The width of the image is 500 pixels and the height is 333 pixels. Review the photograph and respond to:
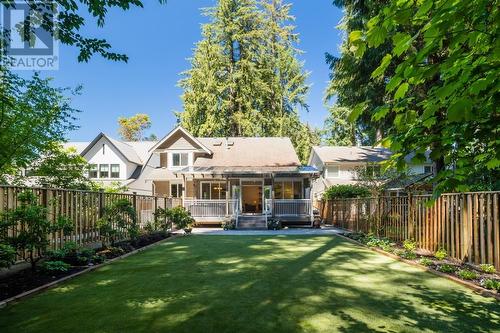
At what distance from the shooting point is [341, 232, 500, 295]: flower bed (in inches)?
213

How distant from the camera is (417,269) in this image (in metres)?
6.90

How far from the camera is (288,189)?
2362 cm

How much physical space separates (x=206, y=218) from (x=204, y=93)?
1654 centimetres

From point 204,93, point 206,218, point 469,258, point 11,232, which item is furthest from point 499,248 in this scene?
point 204,93

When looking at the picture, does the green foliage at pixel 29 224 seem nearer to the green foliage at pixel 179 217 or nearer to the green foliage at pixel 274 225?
the green foliage at pixel 179 217

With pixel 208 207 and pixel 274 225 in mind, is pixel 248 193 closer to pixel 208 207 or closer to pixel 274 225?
pixel 208 207

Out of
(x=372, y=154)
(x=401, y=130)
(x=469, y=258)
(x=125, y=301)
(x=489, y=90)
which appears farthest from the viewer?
(x=372, y=154)

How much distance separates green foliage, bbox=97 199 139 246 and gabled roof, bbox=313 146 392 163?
2210 cm

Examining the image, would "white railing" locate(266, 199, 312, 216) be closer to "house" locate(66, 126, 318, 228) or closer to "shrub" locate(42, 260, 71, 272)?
"house" locate(66, 126, 318, 228)

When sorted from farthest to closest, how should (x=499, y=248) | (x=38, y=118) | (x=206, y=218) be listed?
(x=206, y=218) → (x=38, y=118) → (x=499, y=248)

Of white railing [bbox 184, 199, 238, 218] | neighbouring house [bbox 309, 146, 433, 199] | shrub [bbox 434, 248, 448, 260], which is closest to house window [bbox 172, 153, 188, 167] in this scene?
white railing [bbox 184, 199, 238, 218]

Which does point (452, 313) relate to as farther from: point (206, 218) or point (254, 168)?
point (254, 168)

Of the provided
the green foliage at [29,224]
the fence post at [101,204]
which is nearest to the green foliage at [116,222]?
the fence post at [101,204]

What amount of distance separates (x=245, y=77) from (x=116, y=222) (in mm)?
27265
